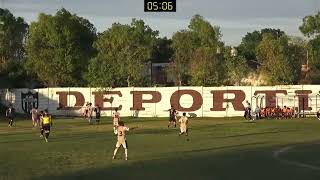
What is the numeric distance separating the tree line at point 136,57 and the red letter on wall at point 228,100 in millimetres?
12722

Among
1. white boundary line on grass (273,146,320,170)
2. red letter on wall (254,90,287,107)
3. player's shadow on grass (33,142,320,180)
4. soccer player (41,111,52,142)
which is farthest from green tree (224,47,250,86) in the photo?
player's shadow on grass (33,142,320,180)

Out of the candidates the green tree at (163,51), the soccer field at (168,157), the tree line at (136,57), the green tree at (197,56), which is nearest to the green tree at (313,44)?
the tree line at (136,57)

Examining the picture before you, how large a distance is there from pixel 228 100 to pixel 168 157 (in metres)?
43.1

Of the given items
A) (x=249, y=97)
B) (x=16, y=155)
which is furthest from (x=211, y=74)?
(x=16, y=155)

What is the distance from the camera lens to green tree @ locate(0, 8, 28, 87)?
8436 centimetres

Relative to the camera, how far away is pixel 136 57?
85625mm

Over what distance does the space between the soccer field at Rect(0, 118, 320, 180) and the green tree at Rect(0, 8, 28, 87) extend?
4279cm

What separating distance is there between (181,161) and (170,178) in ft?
17.6

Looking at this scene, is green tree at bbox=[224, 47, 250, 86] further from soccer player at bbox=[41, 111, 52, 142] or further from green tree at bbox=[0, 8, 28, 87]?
soccer player at bbox=[41, 111, 52, 142]

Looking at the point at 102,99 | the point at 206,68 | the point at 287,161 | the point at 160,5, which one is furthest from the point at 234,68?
the point at 160,5

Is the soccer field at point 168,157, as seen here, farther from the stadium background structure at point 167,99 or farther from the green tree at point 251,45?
the green tree at point 251,45

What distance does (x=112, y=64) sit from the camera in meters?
83.1

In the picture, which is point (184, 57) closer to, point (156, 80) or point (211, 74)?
point (211, 74)

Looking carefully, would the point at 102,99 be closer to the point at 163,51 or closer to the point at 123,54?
the point at 123,54
